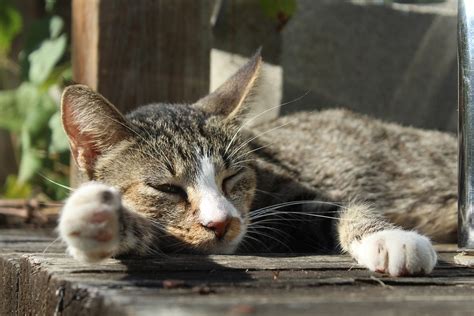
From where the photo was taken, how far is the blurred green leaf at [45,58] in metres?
3.64

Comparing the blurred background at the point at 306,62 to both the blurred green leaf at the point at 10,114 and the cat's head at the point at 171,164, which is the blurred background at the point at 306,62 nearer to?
the blurred green leaf at the point at 10,114

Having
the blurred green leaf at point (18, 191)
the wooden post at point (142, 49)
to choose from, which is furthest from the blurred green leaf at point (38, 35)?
the blurred green leaf at point (18, 191)

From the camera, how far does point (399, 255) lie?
1981 millimetres

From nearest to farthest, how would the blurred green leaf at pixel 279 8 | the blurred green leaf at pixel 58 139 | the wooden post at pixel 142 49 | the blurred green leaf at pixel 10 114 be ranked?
the wooden post at pixel 142 49 < the blurred green leaf at pixel 279 8 < the blurred green leaf at pixel 58 139 < the blurred green leaf at pixel 10 114

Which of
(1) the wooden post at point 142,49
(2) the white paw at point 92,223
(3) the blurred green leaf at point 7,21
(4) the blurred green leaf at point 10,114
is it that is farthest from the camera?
(3) the blurred green leaf at point 7,21

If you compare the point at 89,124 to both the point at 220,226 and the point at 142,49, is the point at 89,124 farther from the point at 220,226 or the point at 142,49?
the point at 142,49

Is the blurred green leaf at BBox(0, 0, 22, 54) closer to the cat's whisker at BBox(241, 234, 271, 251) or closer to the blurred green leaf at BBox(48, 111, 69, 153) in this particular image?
the blurred green leaf at BBox(48, 111, 69, 153)

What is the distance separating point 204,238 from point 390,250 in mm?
565

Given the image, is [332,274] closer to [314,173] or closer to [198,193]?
[198,193]

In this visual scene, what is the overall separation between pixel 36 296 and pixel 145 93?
158 centimetres

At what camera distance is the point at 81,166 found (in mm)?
2541

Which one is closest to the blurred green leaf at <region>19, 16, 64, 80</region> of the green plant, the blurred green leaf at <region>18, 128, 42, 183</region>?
the green plant

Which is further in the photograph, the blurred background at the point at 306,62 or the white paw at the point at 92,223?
the blurred background at the point at 306,62

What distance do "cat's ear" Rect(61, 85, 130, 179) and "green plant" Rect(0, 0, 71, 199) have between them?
3.42 ft
